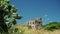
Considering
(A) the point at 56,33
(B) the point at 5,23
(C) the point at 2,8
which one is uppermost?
(C) the point at 2,8

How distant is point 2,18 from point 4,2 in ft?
4.11

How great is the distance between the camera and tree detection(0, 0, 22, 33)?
16.1 metres

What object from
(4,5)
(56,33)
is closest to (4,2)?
(4,5)

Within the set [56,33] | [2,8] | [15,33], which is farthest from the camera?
[56,33]

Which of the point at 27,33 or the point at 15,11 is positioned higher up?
the point at 15,11

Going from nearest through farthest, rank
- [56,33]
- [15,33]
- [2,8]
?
[2,8] < [15,33] < [56,33]

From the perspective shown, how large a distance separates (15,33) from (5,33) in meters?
0.88

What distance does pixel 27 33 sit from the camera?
1822 centimetres

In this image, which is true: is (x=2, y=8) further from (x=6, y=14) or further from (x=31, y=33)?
(x=31, y=33)

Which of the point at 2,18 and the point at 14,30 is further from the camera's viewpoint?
the point at 14,30

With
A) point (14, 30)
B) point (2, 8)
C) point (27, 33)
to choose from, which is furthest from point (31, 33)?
point (2, 8)

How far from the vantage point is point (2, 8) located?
52.2ft

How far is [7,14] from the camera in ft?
55.1

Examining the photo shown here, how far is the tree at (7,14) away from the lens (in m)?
16.1
